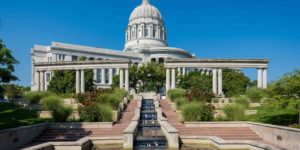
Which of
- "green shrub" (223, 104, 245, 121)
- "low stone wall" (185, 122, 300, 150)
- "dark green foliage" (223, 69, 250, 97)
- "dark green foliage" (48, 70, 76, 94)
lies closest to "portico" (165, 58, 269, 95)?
"dark green foliage" (223, 69, 250, 97)

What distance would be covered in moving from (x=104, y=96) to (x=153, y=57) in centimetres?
7097

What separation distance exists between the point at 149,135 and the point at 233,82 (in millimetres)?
51296

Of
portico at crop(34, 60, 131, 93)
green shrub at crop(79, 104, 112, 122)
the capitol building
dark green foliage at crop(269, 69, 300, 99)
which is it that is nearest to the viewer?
dark green foliage at crop(269, 69, 300, 99)

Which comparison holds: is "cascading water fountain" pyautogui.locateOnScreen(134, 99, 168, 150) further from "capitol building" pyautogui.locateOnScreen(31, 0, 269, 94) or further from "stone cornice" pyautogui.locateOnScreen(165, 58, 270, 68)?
"capitol building" pyautogui.locateOnScreen(31, 0, 269, 94)

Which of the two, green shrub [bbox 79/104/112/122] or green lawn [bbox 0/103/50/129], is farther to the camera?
green shrub [bbox 79/104/112/122]

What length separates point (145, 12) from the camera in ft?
392

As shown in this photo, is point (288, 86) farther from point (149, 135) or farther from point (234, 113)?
point (149, 135)

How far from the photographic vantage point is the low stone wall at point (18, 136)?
15143 mm

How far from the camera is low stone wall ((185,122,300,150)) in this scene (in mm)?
15756

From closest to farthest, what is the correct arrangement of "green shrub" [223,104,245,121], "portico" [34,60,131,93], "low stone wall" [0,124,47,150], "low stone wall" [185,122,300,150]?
"low stone wall" [0,124,47,150] < "low stone wall" [185,122,300,150] < "green shrub" [223,104,245,121] < "portico" [34,60,131,93]

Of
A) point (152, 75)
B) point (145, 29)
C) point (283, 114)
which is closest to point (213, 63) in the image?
point (152, 75)

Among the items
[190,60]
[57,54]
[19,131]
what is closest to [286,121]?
[19,131]

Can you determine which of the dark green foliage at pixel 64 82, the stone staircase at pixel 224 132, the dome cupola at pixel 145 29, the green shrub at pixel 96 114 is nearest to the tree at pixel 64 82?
the dark green foliage at pixel 64 82

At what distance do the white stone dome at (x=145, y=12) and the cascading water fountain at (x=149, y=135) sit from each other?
9423 centimetres
